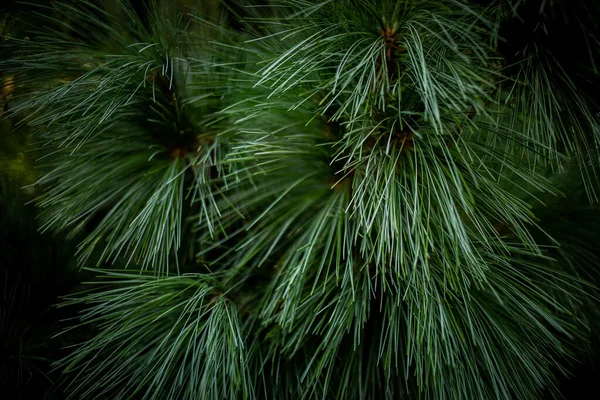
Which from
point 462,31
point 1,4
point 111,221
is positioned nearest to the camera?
point 462,31

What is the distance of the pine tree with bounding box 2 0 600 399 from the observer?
0.39 m

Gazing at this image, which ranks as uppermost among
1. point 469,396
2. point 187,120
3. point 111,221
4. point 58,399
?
point 187,120

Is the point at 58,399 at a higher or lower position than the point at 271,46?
lower

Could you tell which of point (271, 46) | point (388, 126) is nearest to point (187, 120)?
point (271, 46)

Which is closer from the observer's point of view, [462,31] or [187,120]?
[462,31]

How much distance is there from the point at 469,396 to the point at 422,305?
119 millimetres

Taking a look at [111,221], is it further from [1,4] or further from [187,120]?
[1,4]

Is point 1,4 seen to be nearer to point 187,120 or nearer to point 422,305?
point 187,120

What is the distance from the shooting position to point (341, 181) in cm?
47

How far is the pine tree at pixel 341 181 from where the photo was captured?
389 millimetres

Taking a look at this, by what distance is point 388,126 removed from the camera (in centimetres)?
41

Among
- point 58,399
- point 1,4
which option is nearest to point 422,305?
point 58,399

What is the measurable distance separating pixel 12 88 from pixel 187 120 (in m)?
0.23

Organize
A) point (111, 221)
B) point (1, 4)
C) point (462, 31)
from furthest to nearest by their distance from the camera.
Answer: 1. point (1, 4)
2. point (111, 221)
3. point (462, 31)
